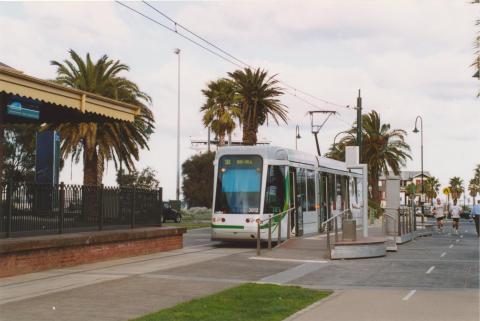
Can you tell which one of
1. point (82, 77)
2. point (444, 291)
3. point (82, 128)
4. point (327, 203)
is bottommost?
point (444, 291)

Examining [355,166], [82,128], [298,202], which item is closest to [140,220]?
[298,202]

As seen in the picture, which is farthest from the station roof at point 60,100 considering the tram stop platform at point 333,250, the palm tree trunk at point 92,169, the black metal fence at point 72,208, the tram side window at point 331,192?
the palm tree trunk at point 92,169

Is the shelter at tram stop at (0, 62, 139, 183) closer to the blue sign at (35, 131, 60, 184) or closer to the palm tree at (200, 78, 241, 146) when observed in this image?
the blue sign at (35, 131, 60, 184)

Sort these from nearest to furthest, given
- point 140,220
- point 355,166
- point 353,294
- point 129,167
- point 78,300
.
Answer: point 78,300 → point 353,294 → point 140,220 → point 355,166 → point 129,167

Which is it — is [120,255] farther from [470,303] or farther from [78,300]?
[470,303]

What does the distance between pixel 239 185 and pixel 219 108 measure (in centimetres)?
2965

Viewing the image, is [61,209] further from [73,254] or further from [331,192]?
[331,192]

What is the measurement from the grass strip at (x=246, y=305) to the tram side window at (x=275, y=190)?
9940 mm

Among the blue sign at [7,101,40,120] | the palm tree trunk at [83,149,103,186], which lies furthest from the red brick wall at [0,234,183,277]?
the palm tree trunk at [83,149,103,186]

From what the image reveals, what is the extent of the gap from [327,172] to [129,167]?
44.1ft

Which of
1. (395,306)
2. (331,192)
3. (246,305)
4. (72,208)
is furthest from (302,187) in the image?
(246,305)

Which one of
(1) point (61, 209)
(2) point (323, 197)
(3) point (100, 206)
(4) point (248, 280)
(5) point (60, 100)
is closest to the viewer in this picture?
(4) point (248, 280)

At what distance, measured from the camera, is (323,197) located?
29.1 m

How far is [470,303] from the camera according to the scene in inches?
440
